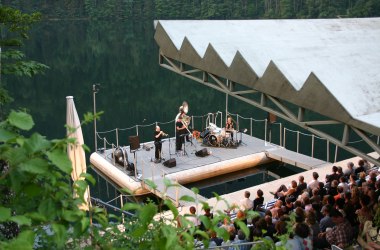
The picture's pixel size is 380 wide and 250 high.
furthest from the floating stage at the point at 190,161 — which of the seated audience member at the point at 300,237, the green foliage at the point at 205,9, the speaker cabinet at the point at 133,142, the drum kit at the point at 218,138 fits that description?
the green foliage at the point at 205,9

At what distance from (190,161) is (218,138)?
53.2 inches

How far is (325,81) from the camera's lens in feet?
19.5

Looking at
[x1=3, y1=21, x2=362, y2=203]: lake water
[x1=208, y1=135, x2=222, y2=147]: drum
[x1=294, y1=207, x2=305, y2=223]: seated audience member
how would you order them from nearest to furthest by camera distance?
[x1=294, y1=207, x2=305, y2=223]: seated audience member < [x1=208, y1=135, x2=222, y2=147]: drum < [x1=3, y1=21, x2=362, y2=203]: lake water

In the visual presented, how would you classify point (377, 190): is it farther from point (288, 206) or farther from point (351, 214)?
point (288, 206)

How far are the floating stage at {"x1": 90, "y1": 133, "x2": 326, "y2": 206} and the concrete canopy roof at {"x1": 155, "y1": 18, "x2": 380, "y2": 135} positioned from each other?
3549 millimetres

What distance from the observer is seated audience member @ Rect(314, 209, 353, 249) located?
603 centimetres

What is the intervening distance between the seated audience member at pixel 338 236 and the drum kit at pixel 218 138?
739cm

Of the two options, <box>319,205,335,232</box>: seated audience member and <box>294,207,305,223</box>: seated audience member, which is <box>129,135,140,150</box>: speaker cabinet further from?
<box>294,207,305,223</box>: seated audience member

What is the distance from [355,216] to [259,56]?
278 centimetres

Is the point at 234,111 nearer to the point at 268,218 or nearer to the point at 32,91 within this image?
the point at 32,91

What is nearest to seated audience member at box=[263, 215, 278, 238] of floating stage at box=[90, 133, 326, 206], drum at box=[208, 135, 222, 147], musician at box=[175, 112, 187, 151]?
floating stage at box=[90, 133, 326, 206]

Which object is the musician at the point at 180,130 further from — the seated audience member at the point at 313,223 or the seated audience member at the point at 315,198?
the seated audience member at the point at 313,223

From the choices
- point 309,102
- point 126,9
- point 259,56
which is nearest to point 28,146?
point 309,102

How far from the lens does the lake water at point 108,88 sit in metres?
21.4
